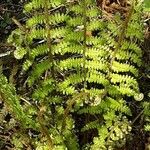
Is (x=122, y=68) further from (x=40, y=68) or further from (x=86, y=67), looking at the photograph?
(x=40, y=68)

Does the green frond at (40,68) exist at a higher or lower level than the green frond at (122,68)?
lower

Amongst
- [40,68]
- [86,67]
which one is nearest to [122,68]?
[86,67]

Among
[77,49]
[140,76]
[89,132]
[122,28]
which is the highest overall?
[122,28]

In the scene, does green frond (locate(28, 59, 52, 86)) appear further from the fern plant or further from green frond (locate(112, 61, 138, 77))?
green frond (locate(112, 61, 138, 77))

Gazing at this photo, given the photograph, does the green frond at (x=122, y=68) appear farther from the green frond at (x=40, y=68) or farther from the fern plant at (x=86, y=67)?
the green frond at (x=40, y=68)

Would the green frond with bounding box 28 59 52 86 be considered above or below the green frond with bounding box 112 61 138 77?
below

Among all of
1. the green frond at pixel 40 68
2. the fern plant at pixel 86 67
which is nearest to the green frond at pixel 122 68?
the fern plant at pixel 86 67

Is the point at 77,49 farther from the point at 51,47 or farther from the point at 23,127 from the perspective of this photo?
the point at 23,127

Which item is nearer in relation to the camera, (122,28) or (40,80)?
(122,28)

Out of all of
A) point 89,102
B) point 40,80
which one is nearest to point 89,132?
point 89,102

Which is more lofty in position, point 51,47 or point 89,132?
point 51,47

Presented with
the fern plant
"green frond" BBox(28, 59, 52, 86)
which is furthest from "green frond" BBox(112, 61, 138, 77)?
"green frond" BBox(28, 59, 52, 86)
